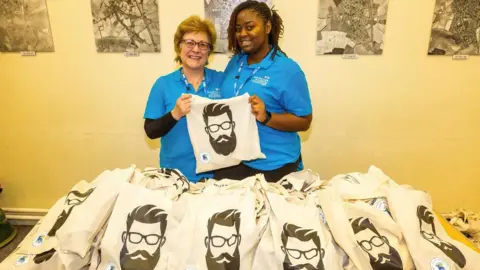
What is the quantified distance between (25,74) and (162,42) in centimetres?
101

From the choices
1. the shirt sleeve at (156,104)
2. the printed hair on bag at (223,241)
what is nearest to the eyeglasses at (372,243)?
the printed hair on bag at (223,241)

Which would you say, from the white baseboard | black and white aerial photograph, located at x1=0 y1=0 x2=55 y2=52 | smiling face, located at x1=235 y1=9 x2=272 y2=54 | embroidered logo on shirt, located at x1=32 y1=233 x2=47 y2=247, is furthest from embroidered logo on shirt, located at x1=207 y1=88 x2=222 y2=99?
the white baseboard

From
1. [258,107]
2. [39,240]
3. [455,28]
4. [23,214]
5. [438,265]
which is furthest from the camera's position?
[23,214]

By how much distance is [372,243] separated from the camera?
979 millimetres

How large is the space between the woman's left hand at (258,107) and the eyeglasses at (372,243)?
64 centimetres

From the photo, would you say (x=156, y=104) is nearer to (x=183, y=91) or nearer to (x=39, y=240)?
(x=183, y=91)

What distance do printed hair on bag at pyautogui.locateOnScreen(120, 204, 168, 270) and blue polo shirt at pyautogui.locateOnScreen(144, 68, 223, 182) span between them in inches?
20.0

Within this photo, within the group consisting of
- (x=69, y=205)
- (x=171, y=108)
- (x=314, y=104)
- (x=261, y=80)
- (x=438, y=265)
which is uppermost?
(x=261, y=80)

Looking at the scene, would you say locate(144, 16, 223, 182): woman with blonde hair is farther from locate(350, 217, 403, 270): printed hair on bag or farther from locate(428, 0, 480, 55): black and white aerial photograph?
locate(428, 0, 480, 55): black and white aerial photograph

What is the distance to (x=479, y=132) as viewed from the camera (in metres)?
2.13

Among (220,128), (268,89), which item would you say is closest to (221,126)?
(220,128)

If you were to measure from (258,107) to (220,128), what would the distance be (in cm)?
20

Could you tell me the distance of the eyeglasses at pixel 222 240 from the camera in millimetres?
969

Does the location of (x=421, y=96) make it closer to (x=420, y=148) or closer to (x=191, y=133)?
(x=420, y=148)
